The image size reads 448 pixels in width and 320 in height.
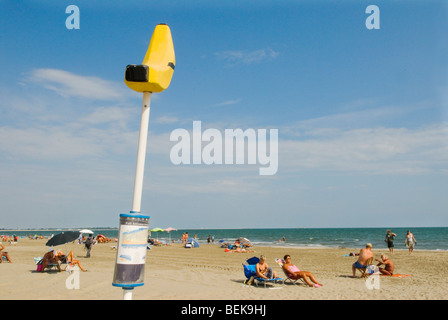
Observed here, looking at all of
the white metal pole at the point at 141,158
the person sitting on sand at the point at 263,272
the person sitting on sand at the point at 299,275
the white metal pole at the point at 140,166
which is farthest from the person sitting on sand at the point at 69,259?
the white metal pole at the point at 141,158

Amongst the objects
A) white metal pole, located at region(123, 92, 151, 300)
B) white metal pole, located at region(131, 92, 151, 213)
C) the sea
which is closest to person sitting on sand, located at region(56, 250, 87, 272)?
white metal pole, located at region(123, 92, 151, 300)

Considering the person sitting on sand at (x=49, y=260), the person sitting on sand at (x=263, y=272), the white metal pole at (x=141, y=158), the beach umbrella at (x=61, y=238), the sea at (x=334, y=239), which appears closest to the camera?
the white metal pole at (x=141, y=158)

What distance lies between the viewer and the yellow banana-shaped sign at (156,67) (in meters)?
5.48

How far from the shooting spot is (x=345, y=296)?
9.68m

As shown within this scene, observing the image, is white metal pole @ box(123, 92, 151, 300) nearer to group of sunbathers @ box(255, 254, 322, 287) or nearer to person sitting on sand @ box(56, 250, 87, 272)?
group of sunbathers @ box(255, 254, 322, 287)

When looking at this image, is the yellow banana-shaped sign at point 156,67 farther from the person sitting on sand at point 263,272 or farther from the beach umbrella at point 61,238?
the beach umbrella at point 61,238

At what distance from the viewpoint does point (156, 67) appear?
18.4 feet

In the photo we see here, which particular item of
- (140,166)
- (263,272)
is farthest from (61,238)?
(140,166)

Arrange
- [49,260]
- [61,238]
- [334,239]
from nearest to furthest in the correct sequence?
[49,260], [61,238], [334,239]

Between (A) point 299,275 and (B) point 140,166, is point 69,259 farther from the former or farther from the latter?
(B) point 140,166
